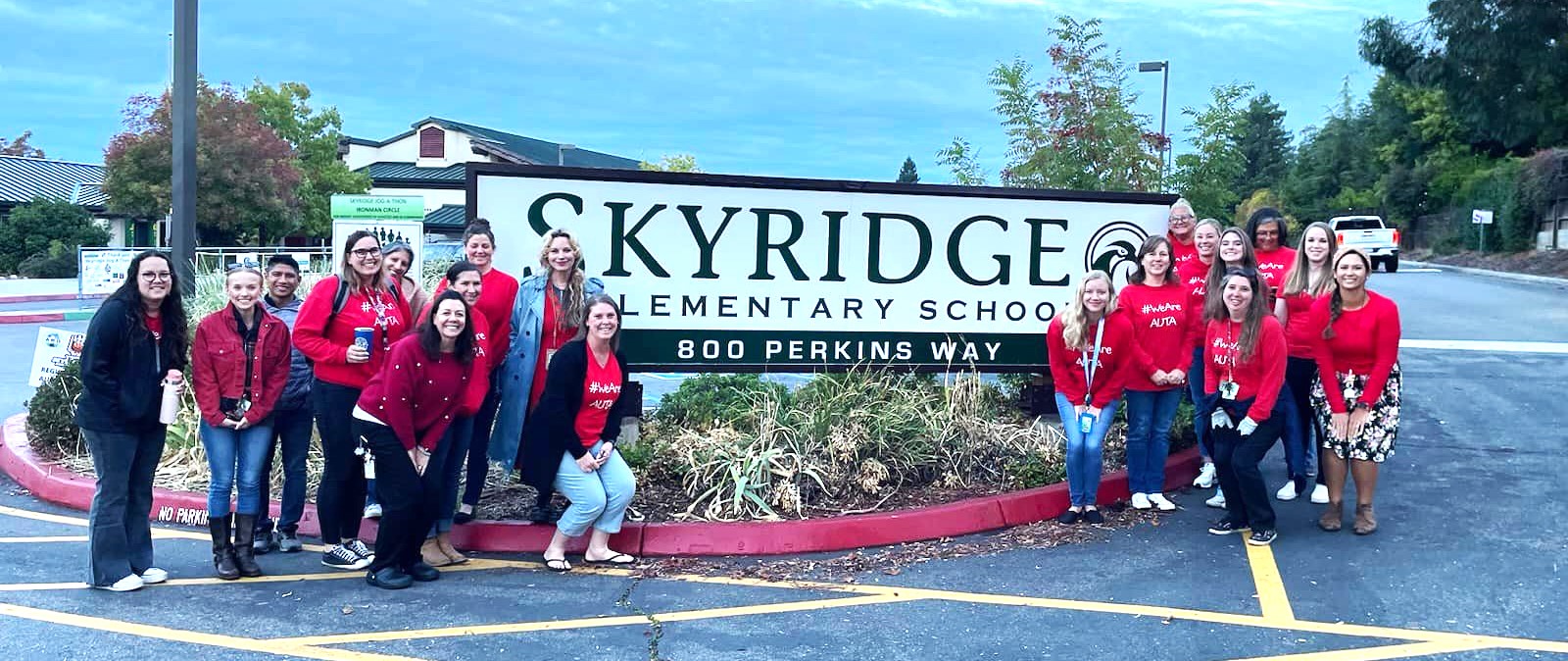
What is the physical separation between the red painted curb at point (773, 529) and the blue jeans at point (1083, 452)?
10.6 inches

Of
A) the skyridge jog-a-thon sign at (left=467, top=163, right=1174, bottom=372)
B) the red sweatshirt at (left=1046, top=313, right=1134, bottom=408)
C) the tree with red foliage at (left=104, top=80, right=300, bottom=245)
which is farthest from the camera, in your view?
the tree with red foliage at (left=104, top=80, right=300, bottom=245)

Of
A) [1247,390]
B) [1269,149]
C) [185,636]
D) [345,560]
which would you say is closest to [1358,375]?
[1247,390]

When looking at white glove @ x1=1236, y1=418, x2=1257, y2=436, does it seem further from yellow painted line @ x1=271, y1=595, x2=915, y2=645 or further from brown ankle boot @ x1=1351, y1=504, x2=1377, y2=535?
yellow painted line @ x1=271, y1=595, x2=915, y2=645

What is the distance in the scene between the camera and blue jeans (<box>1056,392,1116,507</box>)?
657cm

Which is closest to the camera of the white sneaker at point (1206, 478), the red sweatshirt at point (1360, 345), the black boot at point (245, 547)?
the black boot at point (245, 547)

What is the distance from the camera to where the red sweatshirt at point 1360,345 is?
6.19m

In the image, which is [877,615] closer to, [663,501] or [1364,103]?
[663,501]

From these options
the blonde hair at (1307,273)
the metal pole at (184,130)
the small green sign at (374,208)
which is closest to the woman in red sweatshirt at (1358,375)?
the blonde hair at (1307,273)

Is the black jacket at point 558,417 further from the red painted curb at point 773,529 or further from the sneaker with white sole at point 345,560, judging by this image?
the sneaker with white sole at point 345,560

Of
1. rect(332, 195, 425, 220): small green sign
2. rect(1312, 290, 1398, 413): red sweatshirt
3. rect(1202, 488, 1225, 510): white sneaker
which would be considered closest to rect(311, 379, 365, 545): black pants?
rect(332, 195, 425, 220): small green sign

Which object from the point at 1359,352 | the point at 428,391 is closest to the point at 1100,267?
the point at 1359,352

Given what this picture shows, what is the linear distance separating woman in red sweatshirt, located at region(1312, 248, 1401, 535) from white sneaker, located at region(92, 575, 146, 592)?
587 cm

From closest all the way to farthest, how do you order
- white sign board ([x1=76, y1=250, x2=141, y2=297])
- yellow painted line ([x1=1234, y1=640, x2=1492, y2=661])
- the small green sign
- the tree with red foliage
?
yellow painted line ([x1=1234, y1=640, x2=1492, y2=661])
the small green sign
white sign board ([x1=76, y1=250, x2=141, y2=297])
the tree with red foliage

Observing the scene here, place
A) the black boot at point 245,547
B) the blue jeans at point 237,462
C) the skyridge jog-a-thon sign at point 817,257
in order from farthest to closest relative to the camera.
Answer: the skyridge jog-a-thon sign at point 817,257 → the black boot at point 245,547 → the blue jeans at point 237,462
